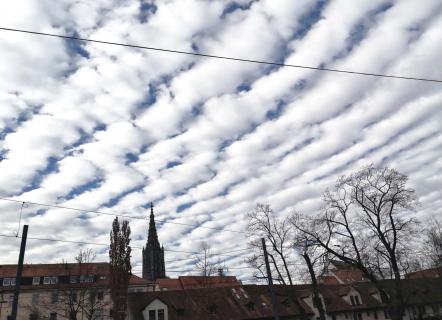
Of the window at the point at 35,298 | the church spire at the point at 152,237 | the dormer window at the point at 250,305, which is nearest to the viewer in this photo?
the dormer window at the point at 250,305

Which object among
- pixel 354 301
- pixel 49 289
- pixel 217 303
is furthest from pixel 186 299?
pixel 354 301

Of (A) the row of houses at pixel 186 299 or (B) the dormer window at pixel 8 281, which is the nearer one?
(A) the row of houses at pixel 186 299

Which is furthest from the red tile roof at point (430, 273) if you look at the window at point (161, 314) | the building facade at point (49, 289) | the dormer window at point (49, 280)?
the dormer window at point (49, 280)

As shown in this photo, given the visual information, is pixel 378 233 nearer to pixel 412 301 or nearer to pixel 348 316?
pixel 348 316

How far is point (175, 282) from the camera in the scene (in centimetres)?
7219

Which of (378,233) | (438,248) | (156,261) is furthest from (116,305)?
(156,261)

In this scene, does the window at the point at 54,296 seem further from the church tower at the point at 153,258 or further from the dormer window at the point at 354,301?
the church tower at the point at 153,258

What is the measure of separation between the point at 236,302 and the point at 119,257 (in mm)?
14451

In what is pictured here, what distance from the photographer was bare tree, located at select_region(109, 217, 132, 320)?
35.6 m

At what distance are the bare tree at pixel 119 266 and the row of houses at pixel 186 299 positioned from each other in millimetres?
1550

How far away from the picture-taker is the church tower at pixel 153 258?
10362cm

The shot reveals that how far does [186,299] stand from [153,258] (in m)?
67.4

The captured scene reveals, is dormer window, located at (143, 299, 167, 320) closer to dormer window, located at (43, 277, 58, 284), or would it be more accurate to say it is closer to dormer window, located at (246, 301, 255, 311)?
dormer window, located at (246, 301, 255, 311)

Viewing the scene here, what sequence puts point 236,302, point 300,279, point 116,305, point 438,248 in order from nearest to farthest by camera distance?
1. point 116,305
2. point 300,279
3. point 236,302
4. point 438,248
